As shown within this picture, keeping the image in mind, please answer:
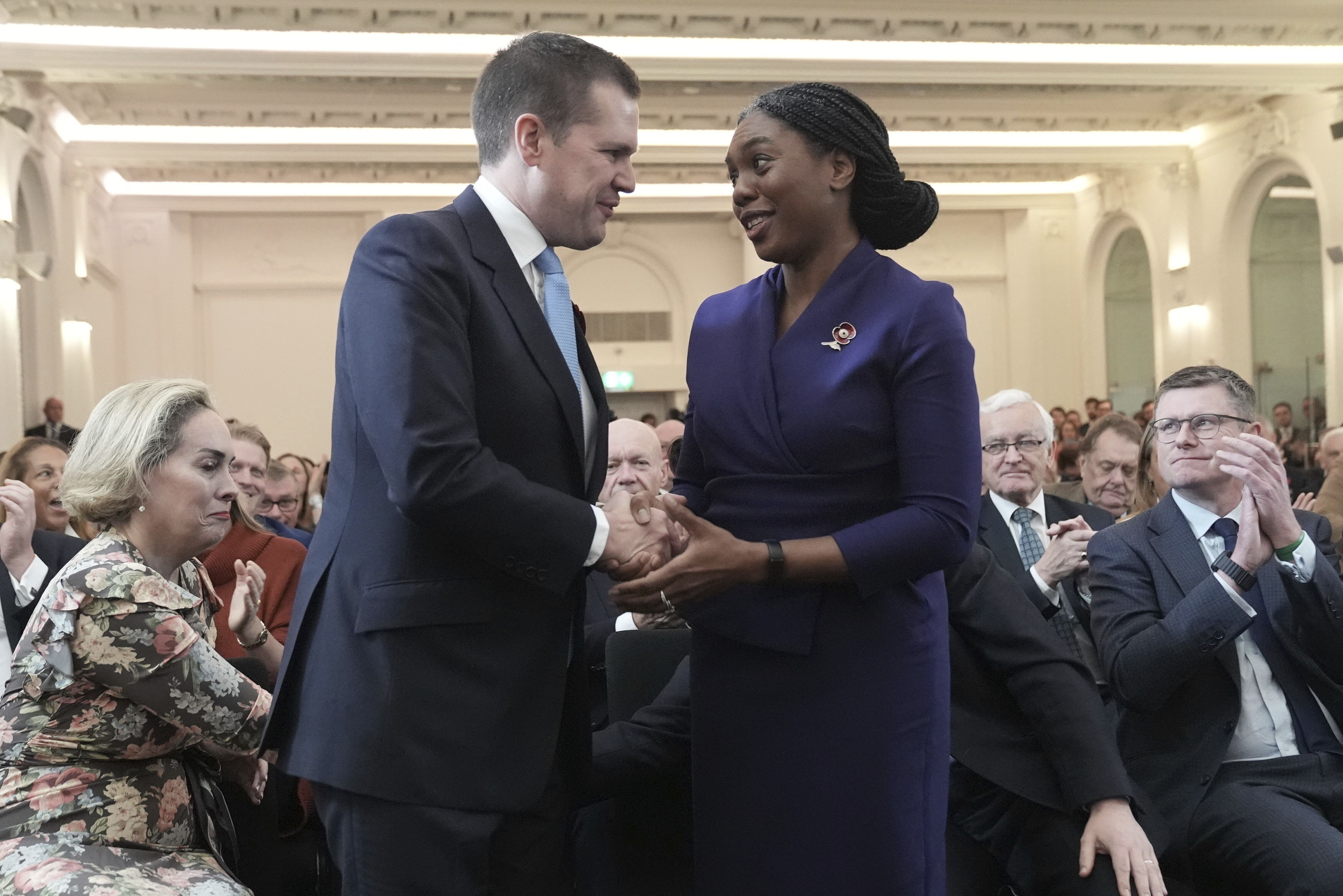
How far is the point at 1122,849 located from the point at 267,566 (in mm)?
2479

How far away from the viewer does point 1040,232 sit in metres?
18.6

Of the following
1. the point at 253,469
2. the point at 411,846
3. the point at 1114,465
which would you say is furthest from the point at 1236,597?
the point at 253,469

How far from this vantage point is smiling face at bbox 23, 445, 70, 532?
15.0 ft

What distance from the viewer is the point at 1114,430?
4840 millimetres

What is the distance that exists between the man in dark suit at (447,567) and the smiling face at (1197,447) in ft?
4.98

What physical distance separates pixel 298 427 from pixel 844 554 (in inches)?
672

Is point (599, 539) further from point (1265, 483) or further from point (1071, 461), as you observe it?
point (1071, 461)

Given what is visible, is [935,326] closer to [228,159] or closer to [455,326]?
[455,326]

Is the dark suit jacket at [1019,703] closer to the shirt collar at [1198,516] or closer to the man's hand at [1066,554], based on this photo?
the shirt collar at [1198,516]

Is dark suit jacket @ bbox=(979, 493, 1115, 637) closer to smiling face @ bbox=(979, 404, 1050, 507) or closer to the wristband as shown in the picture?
smiling face @ bbox=(979, 404, 1050, 507)

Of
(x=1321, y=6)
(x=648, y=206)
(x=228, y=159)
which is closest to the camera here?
(x=1321, y=6)

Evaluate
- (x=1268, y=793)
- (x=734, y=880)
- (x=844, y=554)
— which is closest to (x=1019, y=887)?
(x=1268, y=793)

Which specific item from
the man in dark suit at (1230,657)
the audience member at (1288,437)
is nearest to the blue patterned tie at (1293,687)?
the man in dark suit at (1230,657)

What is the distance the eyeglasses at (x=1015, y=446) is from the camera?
3699mm
